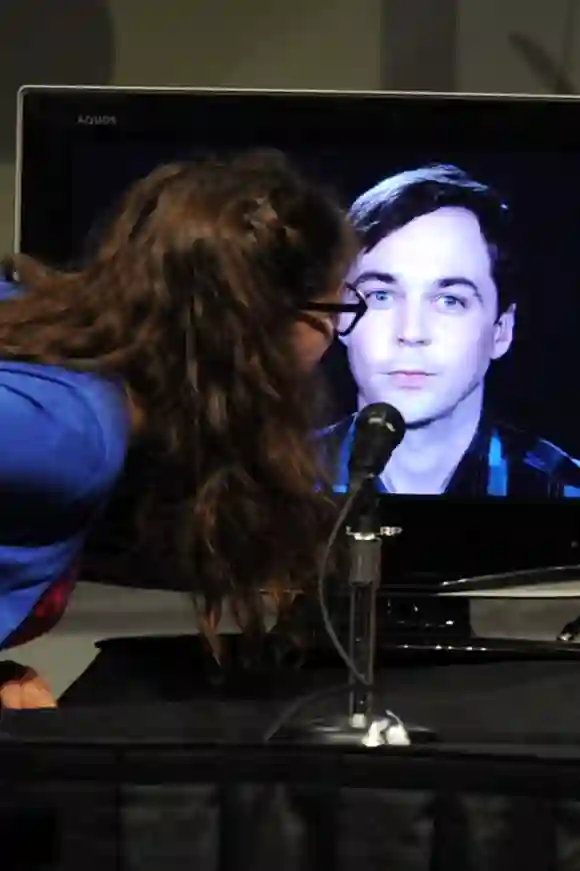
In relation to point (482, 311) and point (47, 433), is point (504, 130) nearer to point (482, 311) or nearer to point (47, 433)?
point (482, 311)

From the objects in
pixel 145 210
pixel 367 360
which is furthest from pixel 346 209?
pixel 145 210

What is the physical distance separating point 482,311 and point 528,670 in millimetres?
424

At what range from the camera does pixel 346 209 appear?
4.91 feet

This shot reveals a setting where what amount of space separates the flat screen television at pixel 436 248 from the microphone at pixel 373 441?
1.47 ft

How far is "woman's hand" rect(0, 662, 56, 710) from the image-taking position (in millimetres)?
1241

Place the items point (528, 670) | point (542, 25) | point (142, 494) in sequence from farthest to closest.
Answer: point (542, 25) → point (528, 670) → point (142, 494)

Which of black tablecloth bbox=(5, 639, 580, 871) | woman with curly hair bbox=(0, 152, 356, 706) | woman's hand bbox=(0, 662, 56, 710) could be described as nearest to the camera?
black tablecloth bbox=(5, 639, 580, 871)

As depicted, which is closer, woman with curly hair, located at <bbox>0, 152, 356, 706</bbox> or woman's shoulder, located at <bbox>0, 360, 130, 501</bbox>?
woman's shoulder, located at <bbox>0, 360, 130, 501</bbox>

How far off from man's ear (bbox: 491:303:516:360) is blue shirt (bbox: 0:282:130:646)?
59 centimetres

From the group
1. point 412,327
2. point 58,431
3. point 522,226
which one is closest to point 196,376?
point 58,431

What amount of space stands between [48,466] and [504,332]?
28.0 inches

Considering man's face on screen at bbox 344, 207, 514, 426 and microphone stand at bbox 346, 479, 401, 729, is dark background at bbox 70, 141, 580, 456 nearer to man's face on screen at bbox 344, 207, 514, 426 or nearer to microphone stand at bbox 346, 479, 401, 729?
man's face on screen at bbox 344, 207, 514, 426

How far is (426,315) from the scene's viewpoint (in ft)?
4.92

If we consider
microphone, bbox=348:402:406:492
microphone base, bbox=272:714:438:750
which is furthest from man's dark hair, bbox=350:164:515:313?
microphone base, bbox=272:714:438:750
